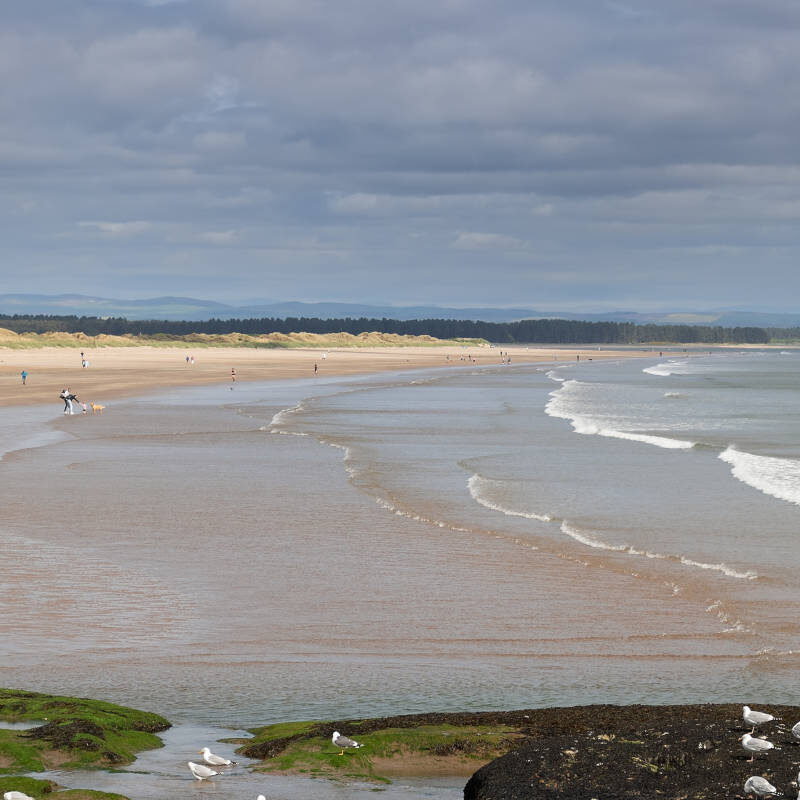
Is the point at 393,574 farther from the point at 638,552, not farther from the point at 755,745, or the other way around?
the point at 755,745

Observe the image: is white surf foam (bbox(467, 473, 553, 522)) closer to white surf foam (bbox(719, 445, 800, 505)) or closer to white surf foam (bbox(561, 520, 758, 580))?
white surf foam (bbox(561, 520, 758, 580))

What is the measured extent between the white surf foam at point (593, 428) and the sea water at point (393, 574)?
562 millimetres

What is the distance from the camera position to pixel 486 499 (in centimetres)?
2386

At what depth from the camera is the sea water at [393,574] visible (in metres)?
11.8

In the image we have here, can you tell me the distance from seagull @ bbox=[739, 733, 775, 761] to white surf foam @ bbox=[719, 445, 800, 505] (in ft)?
52.5

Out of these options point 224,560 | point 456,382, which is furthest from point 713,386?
point 224,560

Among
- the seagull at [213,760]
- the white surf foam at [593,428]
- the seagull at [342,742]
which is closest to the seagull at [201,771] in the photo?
the seagull at [213,760]

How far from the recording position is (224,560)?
1761 centimetres

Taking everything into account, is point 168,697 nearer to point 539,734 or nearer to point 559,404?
point 539,734

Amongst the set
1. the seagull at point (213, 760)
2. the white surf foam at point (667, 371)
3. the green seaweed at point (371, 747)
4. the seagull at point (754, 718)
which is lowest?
the green seaweed at point (371, 747)

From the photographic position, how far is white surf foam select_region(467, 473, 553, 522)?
21.9 meters

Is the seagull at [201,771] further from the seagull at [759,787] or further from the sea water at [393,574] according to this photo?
the seagull at [759,787]

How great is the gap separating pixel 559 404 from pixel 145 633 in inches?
1761

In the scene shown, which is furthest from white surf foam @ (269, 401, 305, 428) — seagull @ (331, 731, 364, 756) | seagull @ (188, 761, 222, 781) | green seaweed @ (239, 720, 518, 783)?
seagull @ (188, 761, 222, 781)
